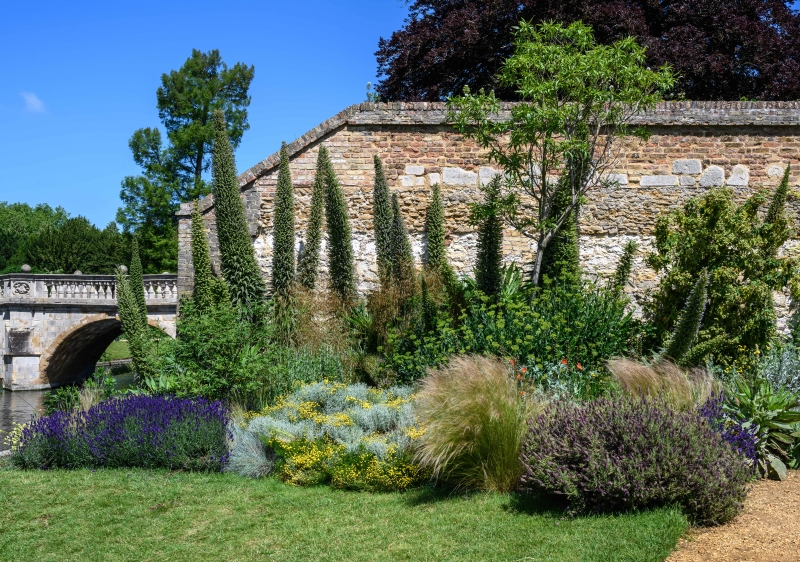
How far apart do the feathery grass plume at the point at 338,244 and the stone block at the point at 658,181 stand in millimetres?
4801

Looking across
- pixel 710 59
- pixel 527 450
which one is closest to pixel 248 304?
pixel 527 450

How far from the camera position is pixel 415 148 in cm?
1203

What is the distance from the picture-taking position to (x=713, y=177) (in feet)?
38.3

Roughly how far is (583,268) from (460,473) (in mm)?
6422

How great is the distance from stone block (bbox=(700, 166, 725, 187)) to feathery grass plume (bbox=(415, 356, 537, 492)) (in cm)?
696

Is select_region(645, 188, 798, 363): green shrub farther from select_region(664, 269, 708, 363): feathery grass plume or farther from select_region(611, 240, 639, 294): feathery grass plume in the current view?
select_region(611, 240, 639, 294): feathery grass plume

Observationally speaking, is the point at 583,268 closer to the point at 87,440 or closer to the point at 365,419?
the point at 365,419

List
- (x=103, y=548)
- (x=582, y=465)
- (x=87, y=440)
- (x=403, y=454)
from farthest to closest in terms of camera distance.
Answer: (x=87, y=440), (x=403, y=454), (x=103, y=548), (x=582, y=465)

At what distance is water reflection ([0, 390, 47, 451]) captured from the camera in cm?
2088

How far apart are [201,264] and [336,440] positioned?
5.34 metres

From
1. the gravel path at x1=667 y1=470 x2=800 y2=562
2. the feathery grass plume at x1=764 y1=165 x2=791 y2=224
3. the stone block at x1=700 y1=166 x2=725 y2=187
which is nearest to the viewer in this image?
the gravel path at x1=667 y1=470 x2=800 y2=562

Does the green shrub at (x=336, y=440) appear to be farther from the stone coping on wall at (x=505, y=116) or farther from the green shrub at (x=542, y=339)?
the stone coping on wall at (x=505, y=116)

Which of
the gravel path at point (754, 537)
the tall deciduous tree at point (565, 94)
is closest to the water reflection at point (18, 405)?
the tall deciduous tree at point (565, 94)

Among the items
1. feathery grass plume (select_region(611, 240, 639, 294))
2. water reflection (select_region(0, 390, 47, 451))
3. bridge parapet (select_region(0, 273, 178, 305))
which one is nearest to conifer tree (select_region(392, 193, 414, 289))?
feathery grass plume (select_region(611, 240, 639, 294))
